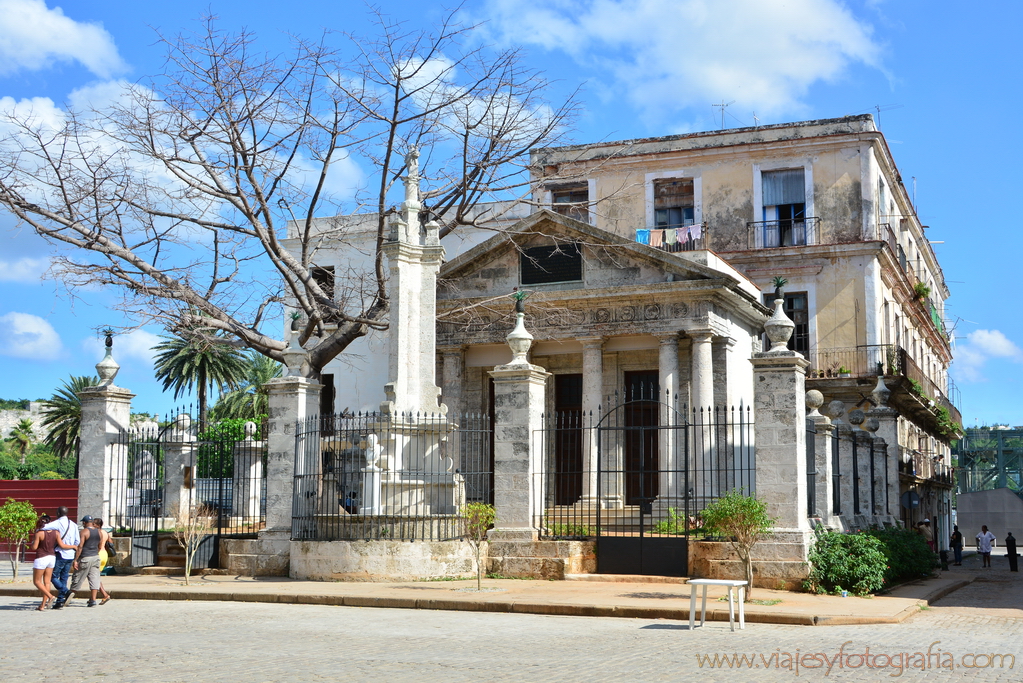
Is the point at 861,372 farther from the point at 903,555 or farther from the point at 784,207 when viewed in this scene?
the point at 903,555

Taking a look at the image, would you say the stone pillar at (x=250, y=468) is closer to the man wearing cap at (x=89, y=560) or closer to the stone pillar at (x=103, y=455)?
the stone pillar at (x=103, y=455)

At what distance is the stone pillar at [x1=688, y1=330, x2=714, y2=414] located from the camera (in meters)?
24.5

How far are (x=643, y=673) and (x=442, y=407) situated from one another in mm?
9528

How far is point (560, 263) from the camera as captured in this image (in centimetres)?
2669

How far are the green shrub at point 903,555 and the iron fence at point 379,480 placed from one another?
21.4 ft

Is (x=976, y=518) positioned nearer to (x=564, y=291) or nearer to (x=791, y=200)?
(x=791, y=200)

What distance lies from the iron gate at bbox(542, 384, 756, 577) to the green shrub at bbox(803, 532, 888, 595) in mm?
1442

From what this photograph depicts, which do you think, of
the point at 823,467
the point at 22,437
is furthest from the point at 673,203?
the point at 22,437

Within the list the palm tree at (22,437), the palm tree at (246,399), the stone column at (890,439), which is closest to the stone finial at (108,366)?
the stone column at (890,439)

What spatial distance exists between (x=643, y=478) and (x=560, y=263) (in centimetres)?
759

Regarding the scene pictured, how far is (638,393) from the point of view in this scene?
89.0ft

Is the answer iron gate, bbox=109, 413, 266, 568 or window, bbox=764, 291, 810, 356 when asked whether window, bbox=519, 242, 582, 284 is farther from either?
window, bbox=764, 291, 810, 356

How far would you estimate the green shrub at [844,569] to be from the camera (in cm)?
1419

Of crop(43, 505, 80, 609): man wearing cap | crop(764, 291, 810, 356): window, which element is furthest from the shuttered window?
crop(43, 505, 80, 609): man wearing cap
